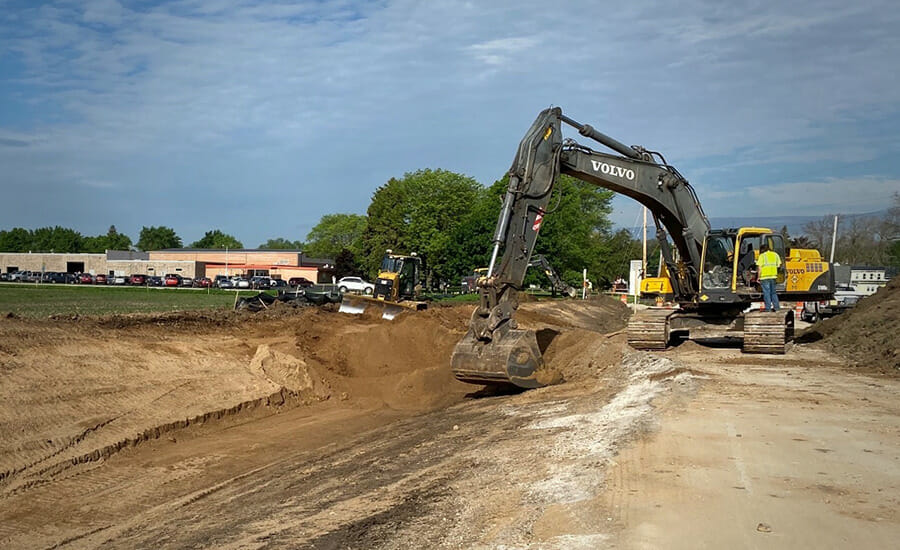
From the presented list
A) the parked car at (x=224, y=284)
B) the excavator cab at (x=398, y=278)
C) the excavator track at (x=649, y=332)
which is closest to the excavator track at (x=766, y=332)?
the excavator track at (x=649, y=332)

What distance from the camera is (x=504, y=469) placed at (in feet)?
24.2

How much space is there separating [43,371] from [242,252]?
10490 centimetres

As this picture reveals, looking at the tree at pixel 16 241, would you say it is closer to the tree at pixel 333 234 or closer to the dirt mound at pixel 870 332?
the tree at pixel 333 234

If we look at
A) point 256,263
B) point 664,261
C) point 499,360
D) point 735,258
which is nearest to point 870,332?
point 735,258

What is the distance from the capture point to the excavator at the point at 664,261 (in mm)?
12219

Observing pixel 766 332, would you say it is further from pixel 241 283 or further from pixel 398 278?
pixel 241 283

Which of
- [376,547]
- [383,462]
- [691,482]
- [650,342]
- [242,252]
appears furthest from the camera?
[242,252]

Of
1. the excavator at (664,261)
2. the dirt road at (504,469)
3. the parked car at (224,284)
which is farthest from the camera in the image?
the parked car at (224,284)

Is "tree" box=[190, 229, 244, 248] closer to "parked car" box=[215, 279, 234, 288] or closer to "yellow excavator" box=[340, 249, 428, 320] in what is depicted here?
"parked car" box=[215, 279, 234, 288]

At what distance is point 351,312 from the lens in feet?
91.6

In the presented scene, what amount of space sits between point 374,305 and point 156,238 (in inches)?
6018

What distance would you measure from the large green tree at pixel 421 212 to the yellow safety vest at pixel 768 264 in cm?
6144

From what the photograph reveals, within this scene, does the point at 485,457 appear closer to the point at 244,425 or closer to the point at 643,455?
the point at 643,455

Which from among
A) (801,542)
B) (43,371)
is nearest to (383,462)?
(801,542)
